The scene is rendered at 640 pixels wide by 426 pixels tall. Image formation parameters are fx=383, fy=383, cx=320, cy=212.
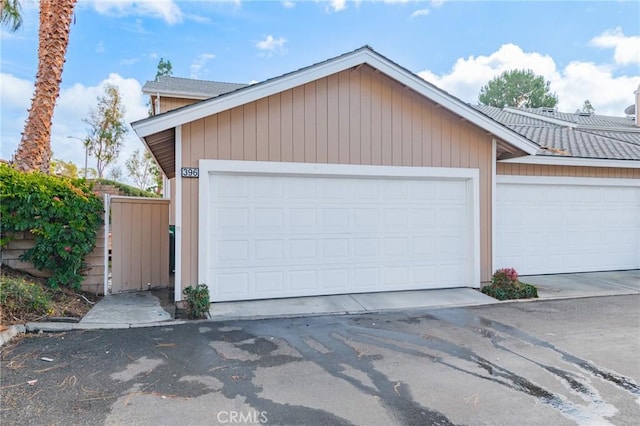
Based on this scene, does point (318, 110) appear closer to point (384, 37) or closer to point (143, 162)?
point (384, 37)

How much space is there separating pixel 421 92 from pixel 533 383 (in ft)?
16.8

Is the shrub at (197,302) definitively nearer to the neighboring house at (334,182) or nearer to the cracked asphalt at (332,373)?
the neighboring house at (334,182)

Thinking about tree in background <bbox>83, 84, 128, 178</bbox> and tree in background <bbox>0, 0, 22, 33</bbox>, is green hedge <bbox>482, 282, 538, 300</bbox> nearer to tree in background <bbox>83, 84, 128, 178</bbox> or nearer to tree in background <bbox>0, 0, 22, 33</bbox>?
tree in background <bbox>0, 0, 22, 33</bbox>

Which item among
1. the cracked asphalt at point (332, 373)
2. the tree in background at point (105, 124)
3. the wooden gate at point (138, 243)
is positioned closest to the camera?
the cracked asphalt at point (332, 373)

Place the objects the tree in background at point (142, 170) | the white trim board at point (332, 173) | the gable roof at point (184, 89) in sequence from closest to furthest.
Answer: the white trim board at point (332, 173) → the gable roof at point (184, 89) → the tree in background at point (142, 170)

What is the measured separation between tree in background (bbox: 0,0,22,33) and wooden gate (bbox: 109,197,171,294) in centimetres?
557

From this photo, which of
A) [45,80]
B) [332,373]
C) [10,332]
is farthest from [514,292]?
[45,80]

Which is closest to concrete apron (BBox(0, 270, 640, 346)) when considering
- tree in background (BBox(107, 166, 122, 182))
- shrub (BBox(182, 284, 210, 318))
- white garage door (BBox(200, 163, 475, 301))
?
shrub (BBox(182, 284, 210, 318))

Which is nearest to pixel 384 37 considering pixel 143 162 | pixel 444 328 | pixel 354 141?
pixel 354 141

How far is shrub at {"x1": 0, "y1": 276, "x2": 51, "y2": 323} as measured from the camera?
499 centimetres

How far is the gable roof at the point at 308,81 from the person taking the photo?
5949mm

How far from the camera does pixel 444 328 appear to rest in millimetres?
5273

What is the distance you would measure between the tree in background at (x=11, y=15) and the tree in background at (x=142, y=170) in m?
17.8

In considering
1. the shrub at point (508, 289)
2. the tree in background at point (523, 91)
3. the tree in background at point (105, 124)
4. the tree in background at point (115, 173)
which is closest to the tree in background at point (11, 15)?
the shrub at point (508, 289)
